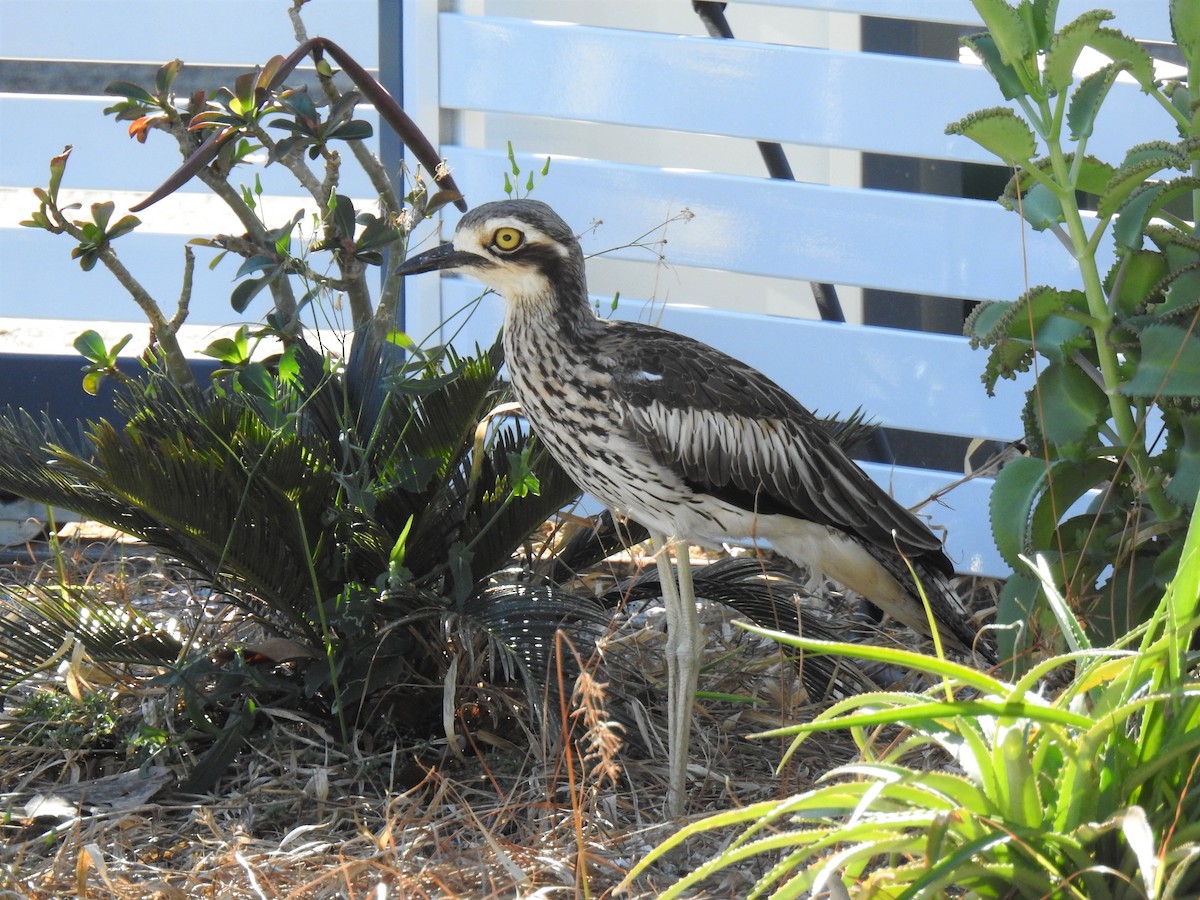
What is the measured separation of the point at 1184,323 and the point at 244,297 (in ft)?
7.00

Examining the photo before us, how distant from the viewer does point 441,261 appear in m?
3.14

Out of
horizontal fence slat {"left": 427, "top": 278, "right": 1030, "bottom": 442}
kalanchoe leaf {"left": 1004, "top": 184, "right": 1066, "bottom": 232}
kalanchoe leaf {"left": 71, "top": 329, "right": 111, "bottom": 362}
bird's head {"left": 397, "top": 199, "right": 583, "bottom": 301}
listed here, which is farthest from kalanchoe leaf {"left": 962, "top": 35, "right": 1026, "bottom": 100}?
kalanchoe leaf {"left": 71, "top": 329, "right": 111, "bottom": 362}

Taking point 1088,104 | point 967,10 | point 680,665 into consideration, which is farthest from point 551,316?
point 967,10

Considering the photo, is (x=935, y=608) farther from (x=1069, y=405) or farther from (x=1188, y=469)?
(x=1188, y=469)

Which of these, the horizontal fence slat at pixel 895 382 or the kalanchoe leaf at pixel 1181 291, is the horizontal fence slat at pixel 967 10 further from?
the kalanchoe leaf at pixel 1181 291

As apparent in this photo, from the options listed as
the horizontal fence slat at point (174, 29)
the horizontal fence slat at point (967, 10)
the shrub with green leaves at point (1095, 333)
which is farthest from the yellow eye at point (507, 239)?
the horizontal fence slat at point (174, 29)

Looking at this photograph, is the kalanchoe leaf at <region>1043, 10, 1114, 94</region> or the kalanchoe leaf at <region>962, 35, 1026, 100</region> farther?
the kalanchoe leaf at <region>962, 35, 1026, 100</region>

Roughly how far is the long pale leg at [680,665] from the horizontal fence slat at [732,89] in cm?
199

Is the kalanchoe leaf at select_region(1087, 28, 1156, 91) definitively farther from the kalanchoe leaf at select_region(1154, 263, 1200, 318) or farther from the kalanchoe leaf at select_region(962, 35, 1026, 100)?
the kalanchoe leaf at select_region(1154, 263, 1200, 318)

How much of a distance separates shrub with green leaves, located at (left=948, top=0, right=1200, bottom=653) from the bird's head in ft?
3.11

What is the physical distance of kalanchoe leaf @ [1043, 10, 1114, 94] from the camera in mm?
2842

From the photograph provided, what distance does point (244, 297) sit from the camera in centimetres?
319

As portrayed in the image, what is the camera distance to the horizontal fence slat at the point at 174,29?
5.27 metres

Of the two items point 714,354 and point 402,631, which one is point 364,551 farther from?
point 714,354
